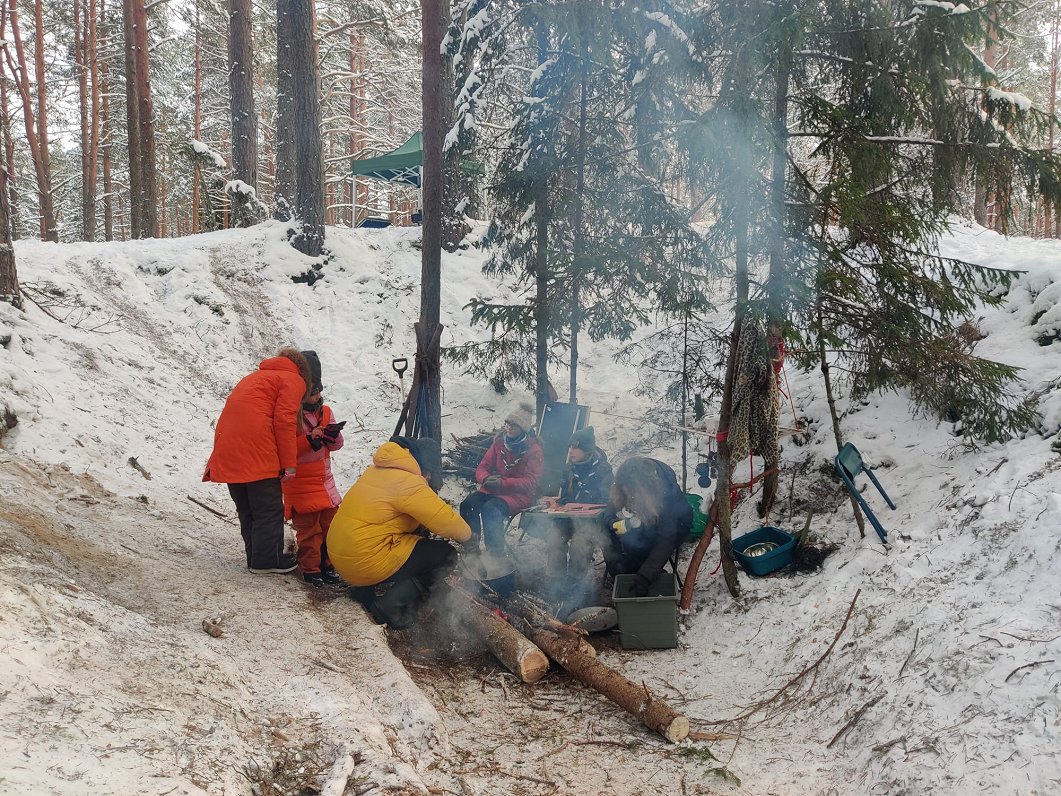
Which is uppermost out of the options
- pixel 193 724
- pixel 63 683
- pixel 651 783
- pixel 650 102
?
pixel 650 102

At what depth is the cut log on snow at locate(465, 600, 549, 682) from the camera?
4.79m

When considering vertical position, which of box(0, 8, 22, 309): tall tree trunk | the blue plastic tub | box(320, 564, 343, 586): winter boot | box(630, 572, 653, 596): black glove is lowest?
box(630, 572, 653, 596): black glove

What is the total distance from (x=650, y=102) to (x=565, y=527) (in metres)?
3.98

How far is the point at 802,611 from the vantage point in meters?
5.07

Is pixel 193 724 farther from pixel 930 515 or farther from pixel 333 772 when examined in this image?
pixel 930 515

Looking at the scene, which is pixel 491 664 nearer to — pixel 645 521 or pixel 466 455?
pixel 645 521

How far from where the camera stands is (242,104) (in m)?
13.5

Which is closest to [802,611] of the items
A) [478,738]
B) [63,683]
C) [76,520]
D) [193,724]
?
[478,738]

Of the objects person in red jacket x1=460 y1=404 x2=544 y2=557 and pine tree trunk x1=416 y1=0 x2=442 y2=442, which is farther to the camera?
pine tree trunk x1=416 y1=0 x2=442 y2=442

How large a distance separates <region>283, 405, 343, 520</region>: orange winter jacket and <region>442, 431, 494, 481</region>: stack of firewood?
129 inches

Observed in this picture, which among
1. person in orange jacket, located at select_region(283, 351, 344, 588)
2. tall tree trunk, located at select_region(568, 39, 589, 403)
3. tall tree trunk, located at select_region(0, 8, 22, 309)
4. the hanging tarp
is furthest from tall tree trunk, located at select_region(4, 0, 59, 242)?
person in orange jacket, located at select_region(283, 351, 344, 588)

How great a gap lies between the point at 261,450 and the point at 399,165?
11393 millimetres

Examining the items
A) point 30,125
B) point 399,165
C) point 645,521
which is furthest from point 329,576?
point 30,125

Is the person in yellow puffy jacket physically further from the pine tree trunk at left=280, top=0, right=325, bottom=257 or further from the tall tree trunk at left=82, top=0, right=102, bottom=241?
the tall tree trunk at left=82, top=0, right=102, bottom=241
